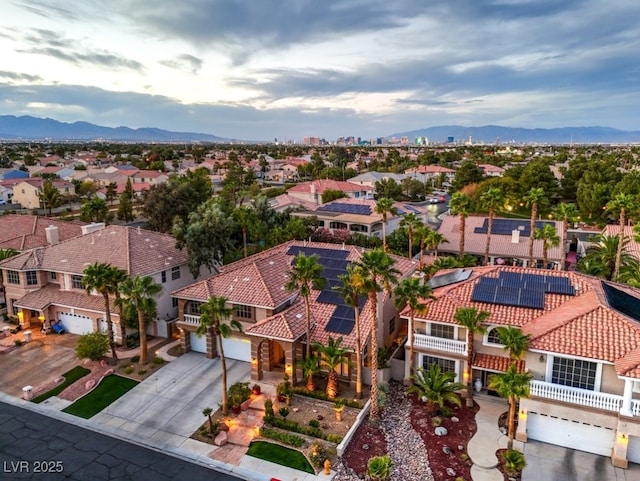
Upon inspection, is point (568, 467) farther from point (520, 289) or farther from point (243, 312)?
point (243, 312)

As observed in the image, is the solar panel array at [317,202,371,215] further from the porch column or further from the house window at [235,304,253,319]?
the porch column

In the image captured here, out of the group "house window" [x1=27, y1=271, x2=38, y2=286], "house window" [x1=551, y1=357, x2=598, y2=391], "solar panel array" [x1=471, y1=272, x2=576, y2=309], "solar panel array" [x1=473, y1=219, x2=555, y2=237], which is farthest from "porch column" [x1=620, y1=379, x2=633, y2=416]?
"house window" [x1=27, y1=271, x2=38, y2=286]

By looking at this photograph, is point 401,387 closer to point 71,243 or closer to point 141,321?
point 141,321

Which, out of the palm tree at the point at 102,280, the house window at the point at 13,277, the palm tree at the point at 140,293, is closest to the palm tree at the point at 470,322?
the palm tree at the point at 140,293

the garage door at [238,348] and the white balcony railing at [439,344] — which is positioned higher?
the white balcony railing at [439,344]

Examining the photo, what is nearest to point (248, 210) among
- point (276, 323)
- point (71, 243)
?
point (71, 243)

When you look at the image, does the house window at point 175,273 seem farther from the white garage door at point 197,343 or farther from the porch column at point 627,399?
the porch column at point 627,399

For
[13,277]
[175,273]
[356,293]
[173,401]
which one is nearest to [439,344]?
[356,293]
